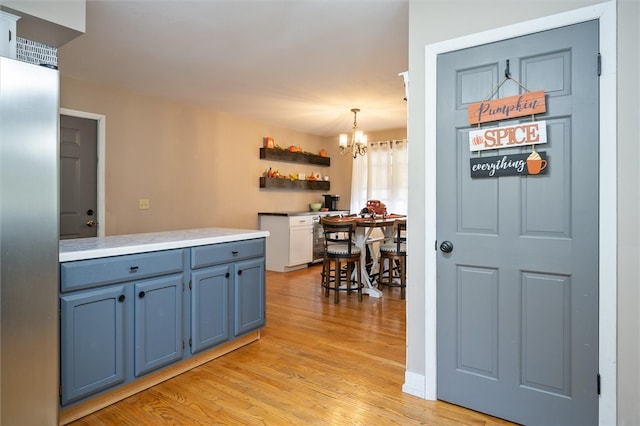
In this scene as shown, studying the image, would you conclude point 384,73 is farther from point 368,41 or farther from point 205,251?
point 205,251

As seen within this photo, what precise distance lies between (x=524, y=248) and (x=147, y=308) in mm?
2173

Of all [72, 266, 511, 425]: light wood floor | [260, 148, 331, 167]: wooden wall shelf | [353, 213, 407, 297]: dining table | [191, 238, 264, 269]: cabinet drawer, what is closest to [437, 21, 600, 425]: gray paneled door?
[72, 266, 511, 425]: light wood floor

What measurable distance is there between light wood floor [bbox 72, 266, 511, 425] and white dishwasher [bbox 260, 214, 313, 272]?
8.10 ft

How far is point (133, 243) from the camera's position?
91.0 inches

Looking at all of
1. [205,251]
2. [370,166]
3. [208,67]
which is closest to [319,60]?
[208,67]

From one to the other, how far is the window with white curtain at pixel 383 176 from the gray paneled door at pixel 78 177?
438 cm

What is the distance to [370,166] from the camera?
7078 mm

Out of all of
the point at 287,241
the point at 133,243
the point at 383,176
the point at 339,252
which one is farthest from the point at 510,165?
the point at 383,176

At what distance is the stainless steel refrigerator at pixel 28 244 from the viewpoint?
1.65 m

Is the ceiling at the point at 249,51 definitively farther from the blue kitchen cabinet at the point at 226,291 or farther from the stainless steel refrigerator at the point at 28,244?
the blue kitchen cabinet at the point at 226,291

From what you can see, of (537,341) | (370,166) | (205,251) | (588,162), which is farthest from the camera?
(370,166)

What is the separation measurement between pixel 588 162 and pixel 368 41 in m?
1.98

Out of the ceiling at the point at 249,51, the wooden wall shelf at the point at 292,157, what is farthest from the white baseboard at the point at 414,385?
the wooden wall shelf at the point at 292,157

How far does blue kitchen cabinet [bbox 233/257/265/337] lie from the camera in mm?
2834
